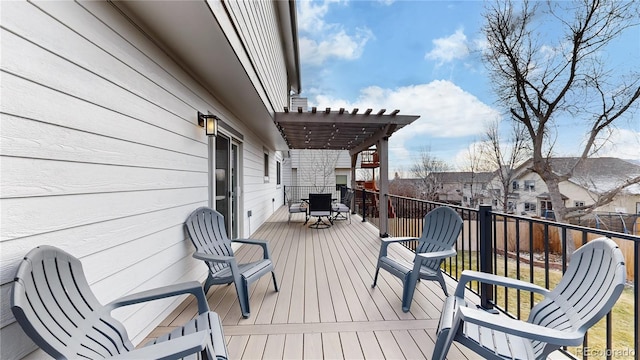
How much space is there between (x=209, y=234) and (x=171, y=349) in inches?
75.7

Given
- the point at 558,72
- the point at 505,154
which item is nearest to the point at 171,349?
the point at 558,72

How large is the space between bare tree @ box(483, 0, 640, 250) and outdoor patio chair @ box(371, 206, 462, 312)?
9.96 metres

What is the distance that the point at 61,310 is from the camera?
1254mm

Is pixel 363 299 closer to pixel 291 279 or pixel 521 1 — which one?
pixel 291 279

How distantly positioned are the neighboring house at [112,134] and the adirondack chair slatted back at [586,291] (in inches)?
103

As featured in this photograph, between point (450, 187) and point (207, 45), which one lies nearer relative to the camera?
point (207, 45)

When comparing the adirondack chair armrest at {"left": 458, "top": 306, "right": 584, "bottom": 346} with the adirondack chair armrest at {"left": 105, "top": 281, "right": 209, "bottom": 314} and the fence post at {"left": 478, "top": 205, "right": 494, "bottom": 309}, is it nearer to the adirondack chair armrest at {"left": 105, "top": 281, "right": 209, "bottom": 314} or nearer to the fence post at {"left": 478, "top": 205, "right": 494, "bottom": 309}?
the fence post at {"left": 478, "top": 205, "right": 494, "bottom": 309}

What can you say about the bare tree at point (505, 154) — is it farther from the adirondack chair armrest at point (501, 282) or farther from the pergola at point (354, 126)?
the adirondack chair armrest at point (501, 282)

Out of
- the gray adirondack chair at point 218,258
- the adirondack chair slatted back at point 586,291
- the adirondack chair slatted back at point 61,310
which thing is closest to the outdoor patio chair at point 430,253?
the adirondack chair slatted back at point 586,291

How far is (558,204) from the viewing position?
423 inches

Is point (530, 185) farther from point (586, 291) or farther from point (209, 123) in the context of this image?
point (209, 123)

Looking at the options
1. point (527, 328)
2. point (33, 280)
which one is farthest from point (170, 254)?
point (527, 328)

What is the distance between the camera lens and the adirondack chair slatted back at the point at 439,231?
277cm

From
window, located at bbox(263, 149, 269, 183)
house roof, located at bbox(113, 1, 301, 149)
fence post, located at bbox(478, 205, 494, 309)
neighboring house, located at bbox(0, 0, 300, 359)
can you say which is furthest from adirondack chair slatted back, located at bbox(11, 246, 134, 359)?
window, located at bbox(263, 149, 269, 183)
